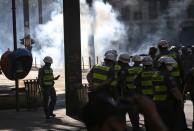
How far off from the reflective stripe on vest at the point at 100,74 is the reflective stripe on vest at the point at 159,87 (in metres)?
1.06

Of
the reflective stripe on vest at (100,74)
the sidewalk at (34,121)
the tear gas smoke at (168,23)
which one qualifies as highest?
the tear gas smoke at (168,23)

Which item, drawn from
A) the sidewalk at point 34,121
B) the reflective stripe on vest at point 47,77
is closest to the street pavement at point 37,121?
the sidewalk at point 34,121

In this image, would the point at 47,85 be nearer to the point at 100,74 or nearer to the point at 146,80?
the point at 100,74

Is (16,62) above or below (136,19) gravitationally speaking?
below

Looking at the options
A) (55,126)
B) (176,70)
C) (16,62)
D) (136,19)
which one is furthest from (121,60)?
(136,19)

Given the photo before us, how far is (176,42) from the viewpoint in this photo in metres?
57.3

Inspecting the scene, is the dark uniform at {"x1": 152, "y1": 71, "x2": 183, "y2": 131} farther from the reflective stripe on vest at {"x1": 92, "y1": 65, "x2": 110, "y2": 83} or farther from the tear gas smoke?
the tear gas smoke

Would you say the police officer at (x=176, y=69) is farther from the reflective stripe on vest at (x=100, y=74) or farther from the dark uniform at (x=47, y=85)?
the dark uniform at (x=47, y=85)

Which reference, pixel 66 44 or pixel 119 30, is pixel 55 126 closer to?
pixel 66 44

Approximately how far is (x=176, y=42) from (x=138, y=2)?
37.2 feet

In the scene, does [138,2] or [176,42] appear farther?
[138,2]

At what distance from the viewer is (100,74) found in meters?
9.08

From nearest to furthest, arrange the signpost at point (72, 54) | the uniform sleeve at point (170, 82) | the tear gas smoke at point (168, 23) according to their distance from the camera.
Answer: the uniform sleeve at point (170, 82) < the signpost at point (72, 54) < the tear gas smoke at point (168, 23)

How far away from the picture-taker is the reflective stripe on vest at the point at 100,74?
902 centimetres
